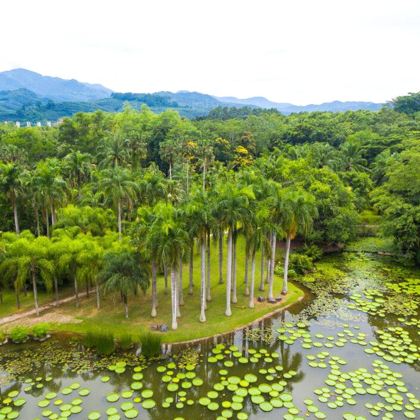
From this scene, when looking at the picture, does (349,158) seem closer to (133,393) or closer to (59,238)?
(59,238)

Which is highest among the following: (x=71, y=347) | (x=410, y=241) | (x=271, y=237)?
(x=271, y=237)

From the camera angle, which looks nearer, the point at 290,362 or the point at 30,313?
the point at 290,362

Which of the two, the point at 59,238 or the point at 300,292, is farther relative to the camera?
the point at 300,292

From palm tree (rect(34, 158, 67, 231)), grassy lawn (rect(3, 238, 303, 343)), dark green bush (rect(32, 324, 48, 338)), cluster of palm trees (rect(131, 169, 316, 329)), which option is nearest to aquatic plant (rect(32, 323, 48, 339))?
dark green bush (rect(32, 324, 48, 338))

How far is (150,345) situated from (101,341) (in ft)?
11.4

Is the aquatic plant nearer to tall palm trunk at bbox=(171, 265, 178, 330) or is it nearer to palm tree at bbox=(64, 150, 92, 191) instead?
tall palm trunk at bbox=(171, 265, 178, 330)

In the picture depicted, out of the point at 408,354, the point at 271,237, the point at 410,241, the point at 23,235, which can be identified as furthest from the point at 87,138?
the point at 408,354

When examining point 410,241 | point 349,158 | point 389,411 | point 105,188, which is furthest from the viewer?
point 349,158

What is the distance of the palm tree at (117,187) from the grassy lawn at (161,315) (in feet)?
30.6

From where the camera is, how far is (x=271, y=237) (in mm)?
35281

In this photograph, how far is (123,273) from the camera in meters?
29.6

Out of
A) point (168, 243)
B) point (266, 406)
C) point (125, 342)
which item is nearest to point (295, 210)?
point (168, 243)

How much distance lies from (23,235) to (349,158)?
2256 inches

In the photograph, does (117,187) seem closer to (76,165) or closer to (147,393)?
(76,165)
